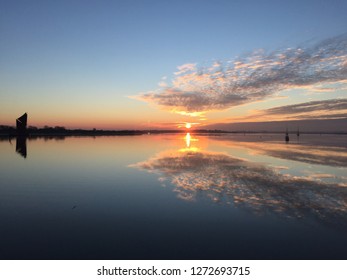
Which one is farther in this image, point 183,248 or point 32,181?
point 32,181

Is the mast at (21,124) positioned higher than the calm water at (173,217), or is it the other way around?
the mast at (21,124)

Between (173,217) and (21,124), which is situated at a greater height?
(21,124)

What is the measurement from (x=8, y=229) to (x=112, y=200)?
18.3 feet

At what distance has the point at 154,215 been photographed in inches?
485

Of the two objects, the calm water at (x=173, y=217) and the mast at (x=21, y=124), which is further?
the mast at (x=21, y=124)

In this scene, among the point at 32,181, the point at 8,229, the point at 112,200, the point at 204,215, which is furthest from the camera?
the point at 32,181

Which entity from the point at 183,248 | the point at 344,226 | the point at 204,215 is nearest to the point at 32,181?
the point at 204,215

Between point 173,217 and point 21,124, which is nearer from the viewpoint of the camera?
point 173,217

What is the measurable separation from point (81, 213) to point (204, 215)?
19.1 feet

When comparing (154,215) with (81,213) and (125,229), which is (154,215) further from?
(81,213)

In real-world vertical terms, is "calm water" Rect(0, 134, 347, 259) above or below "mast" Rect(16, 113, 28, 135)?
below

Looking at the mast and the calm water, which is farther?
the mast
